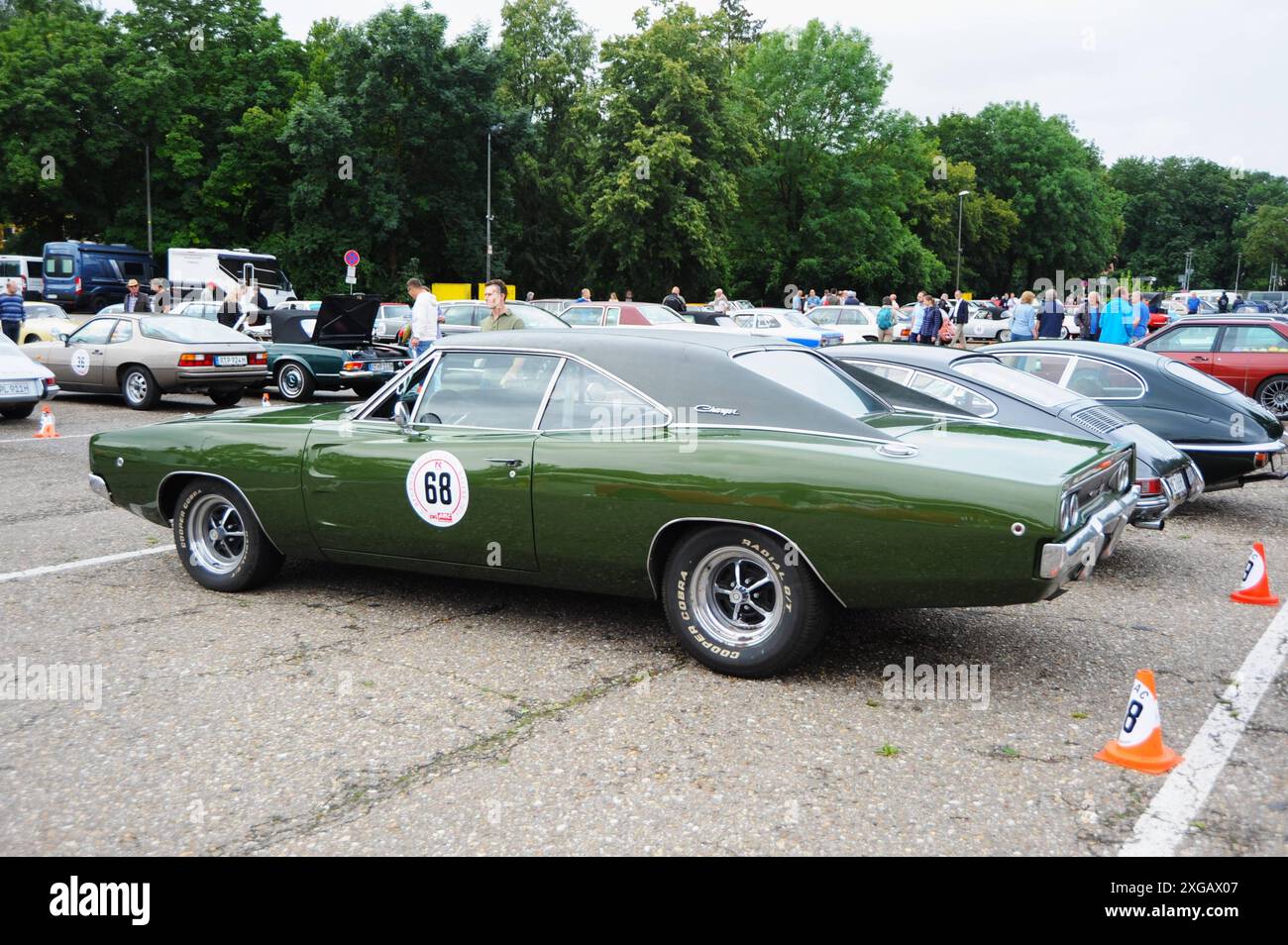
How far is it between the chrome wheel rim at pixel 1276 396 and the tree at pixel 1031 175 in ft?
203

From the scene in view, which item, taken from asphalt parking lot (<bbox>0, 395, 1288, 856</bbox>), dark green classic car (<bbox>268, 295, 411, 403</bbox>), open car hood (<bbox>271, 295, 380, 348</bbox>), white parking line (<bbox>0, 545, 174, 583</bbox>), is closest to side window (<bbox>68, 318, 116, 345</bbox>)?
dark green classic car (<bbox>268, 295, 411, 403</bbox>)

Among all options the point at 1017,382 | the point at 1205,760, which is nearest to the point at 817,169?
the point at 1017,382

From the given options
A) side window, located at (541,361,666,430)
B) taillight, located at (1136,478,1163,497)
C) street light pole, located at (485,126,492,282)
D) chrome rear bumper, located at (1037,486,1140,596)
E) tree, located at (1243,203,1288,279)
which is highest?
tree, located at (1243,203,1288,279)

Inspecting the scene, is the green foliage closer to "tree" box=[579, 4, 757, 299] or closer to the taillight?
"tree" box=[579, 4, 757, 299]

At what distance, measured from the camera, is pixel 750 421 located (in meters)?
4.79

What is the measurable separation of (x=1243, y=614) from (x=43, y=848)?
575cm

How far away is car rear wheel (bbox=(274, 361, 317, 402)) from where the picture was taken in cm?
1688

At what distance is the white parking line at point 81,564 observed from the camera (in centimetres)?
647

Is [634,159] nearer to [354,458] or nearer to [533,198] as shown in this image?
[533,198]

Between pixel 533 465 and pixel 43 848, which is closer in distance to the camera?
pixel 43 848

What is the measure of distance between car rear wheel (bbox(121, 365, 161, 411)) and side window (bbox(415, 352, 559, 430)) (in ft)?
38.3

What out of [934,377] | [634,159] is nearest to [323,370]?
[934,377]

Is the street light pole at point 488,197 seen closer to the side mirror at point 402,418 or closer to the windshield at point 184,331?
the windshield at point 184,331

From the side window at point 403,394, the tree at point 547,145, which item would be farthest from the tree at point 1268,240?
the side window at point 403,394
